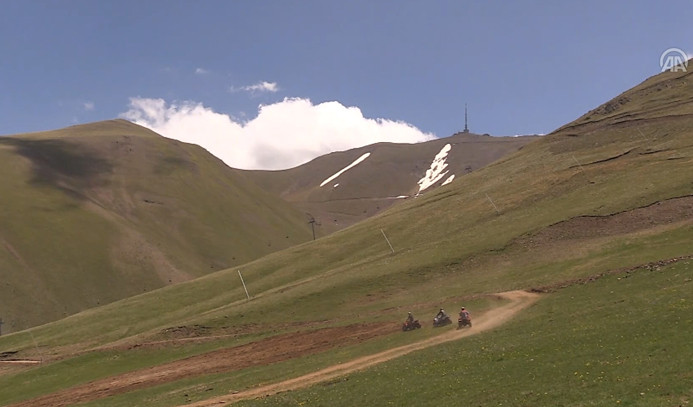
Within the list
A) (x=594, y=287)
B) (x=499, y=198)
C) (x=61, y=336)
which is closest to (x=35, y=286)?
(x=61, y=336)

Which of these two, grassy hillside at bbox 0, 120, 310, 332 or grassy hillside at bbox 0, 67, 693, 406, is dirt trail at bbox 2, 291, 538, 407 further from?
grassy hillside at bbox 0, 120, 310, 332

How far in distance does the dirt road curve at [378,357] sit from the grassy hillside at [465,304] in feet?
4.48

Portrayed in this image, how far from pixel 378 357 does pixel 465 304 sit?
13.7 metres

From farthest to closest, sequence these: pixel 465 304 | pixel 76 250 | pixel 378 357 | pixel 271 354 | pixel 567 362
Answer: pixel 76 250 → pixel 465 304 → pixel 271 354 → pixel 378 357 → pixel 567 362

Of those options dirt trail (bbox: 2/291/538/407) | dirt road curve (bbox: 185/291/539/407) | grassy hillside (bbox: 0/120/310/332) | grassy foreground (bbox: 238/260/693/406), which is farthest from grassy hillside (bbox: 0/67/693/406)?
grassy hillside (bbox: 0/120/310/332)

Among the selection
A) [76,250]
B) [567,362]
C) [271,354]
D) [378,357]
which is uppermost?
[76,250]

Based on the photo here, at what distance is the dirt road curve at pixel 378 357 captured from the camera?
35.0 m

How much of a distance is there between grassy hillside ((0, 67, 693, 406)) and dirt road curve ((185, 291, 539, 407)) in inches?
53.8

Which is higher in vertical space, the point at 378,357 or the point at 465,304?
the point at 465,304

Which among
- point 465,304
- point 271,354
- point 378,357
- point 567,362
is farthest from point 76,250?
point 567,362

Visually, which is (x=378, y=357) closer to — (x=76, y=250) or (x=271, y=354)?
(x=271, y=354)

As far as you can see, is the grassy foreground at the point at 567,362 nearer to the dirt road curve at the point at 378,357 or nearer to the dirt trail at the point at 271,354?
the dirt road curve at the point at 378,357

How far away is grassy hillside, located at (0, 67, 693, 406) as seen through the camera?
88.4 feet

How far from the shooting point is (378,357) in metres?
38.8
